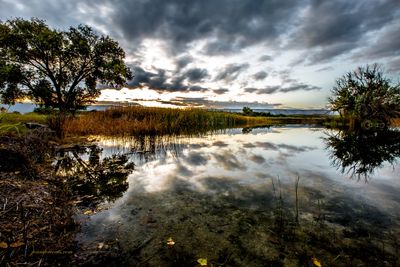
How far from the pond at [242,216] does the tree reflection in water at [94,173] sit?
5 cm

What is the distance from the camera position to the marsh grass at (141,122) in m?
11.9

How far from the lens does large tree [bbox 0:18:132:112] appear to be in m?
19.9

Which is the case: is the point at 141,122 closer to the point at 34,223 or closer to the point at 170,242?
the point at 34,223

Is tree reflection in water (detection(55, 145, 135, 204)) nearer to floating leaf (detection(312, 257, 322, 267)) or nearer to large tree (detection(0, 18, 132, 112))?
floating leaf (detection(312, 257, 322, 267))

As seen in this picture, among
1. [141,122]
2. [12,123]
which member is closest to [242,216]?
[141,122]

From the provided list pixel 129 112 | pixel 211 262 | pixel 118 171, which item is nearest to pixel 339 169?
pixel 211 262

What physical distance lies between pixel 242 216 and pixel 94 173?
11.8ft

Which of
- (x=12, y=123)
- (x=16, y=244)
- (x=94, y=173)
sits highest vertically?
(x=12, y=123)

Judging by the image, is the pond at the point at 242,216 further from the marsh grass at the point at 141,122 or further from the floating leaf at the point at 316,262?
the marsh grass at the point at 141,122

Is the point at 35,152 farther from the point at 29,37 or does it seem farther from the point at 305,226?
the point at 29,37

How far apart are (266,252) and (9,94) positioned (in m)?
28.0

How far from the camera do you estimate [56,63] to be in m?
22.2

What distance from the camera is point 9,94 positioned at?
68.4 feet

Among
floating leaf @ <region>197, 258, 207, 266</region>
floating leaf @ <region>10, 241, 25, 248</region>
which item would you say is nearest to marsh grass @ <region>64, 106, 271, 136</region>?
floating leaf @ <region>10, 241, 25, 248</region>
